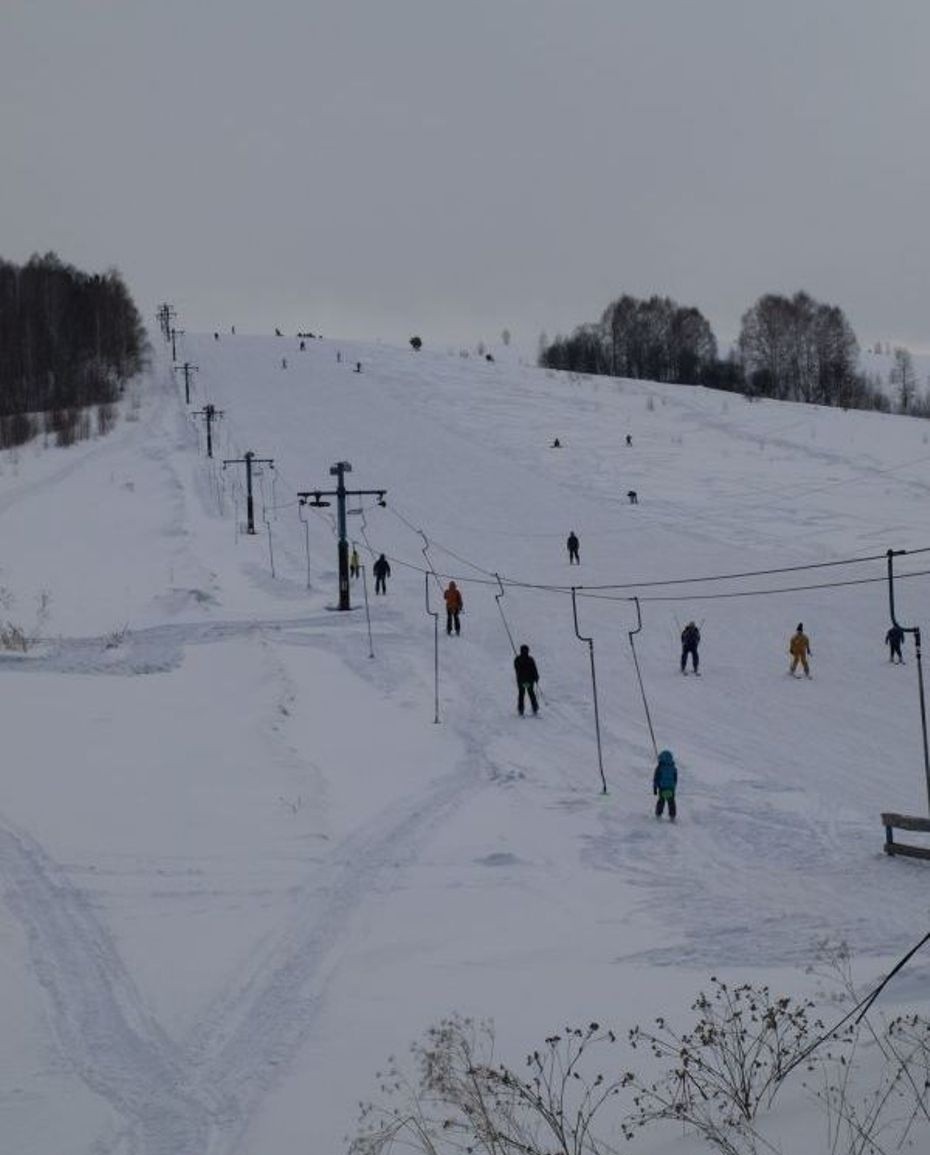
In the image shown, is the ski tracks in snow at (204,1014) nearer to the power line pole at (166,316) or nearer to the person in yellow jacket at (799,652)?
the person in yellow jacket at (799,652)

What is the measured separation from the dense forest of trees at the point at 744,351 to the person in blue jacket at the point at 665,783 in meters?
84.9

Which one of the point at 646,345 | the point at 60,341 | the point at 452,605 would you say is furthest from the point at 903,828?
the point at 646,345

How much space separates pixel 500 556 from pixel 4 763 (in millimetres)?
25021

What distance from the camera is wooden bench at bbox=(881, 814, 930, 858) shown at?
12617 mm

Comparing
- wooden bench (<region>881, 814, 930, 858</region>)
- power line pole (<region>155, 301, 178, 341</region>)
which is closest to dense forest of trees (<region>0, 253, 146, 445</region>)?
power line pole (<region>155, 301, 178, 341</region>)

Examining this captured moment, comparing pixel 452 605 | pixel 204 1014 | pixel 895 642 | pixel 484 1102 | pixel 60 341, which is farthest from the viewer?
pixel 60 341

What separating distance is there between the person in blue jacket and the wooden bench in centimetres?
257

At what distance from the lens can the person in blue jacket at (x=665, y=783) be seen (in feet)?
49.0

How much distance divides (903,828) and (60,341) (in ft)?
265

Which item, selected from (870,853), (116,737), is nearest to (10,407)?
(116,737)

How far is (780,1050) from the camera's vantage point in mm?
6547

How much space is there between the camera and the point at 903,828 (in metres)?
13.1

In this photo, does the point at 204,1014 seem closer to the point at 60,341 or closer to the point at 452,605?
the point at 452,605

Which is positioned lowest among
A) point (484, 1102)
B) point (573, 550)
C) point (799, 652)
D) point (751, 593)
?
point (484, 1102)
